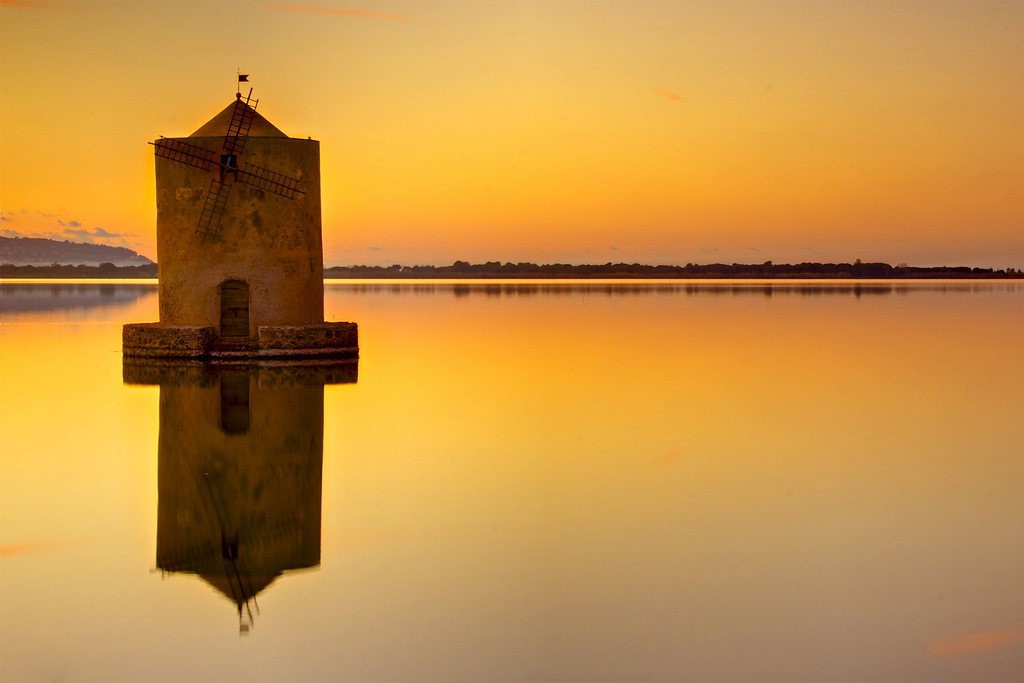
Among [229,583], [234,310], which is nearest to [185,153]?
[234,310]

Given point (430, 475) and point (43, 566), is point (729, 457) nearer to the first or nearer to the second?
A: point (430, 475)

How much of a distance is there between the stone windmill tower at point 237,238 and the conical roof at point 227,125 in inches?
0.7

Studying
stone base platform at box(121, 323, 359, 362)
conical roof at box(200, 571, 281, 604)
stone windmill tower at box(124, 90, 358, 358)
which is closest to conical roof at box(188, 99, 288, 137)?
stone windmill tower at box(124, 90, 358, 358)

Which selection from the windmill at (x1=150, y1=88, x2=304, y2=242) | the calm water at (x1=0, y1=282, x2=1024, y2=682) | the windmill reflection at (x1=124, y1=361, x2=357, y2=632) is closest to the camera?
the calm water at (x1=0, y1=282, x2=1024, y2=682)

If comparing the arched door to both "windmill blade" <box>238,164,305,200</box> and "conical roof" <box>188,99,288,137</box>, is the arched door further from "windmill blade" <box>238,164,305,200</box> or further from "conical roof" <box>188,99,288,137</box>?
"conical roof" <box>188,99,288,137</box>

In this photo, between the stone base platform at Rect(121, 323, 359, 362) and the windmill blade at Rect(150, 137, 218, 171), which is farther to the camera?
the stone base platform at Rect(121, 323, 359, 362)

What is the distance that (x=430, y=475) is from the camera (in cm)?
768

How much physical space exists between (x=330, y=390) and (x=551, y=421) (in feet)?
9.16

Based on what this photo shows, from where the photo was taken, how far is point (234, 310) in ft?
50.3

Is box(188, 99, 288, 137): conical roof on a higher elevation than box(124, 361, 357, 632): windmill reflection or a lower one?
higher

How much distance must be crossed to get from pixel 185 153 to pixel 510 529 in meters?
10.3

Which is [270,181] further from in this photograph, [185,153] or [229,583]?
[229,583]

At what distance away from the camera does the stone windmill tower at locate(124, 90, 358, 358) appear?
49.0 ft

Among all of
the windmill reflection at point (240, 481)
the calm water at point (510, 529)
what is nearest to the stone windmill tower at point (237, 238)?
the calm water at point (510, 529)
